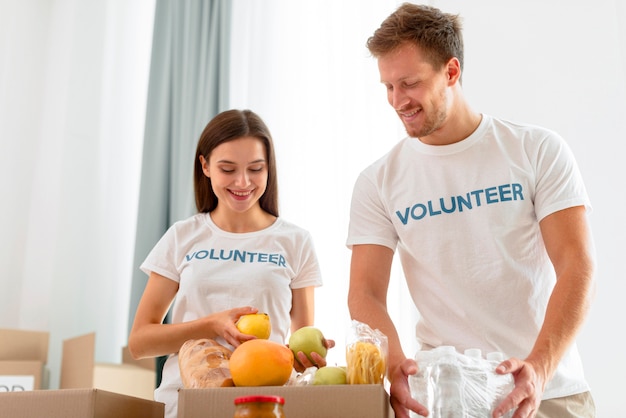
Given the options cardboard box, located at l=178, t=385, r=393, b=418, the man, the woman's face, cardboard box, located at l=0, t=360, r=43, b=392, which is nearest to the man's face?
the man

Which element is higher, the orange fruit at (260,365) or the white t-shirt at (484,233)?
the white t-shirt at (484,233)

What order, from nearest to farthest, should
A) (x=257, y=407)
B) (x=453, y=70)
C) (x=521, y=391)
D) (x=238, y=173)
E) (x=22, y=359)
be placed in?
(x=257, y=407) → (x=521, y=391) → (x=453, y=70) → (x=238, y=173) → (x=22, y=359)

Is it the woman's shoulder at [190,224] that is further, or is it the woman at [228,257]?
the woman's shoulder at [190,224]

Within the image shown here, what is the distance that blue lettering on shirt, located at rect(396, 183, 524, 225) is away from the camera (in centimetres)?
154

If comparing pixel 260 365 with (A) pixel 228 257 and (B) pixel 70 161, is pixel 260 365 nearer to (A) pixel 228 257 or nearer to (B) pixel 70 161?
(A) pixel 228 257

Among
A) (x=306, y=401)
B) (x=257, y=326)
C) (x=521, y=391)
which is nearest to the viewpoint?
(x=306, y=401)

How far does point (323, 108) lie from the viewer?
285 centimetres

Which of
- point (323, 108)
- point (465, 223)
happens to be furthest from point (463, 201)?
point (323, 108)

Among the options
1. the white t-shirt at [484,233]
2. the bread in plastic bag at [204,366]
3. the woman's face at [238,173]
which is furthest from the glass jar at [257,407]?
the woman's face at [238,173]

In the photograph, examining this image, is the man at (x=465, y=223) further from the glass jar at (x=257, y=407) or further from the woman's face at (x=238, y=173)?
the glass jar at (x=257, y=407)

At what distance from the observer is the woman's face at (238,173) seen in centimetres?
182

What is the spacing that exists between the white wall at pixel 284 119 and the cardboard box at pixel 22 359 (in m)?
0.30

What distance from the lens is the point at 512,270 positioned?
4.96 ft

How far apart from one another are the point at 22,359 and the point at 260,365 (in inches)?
80.7
